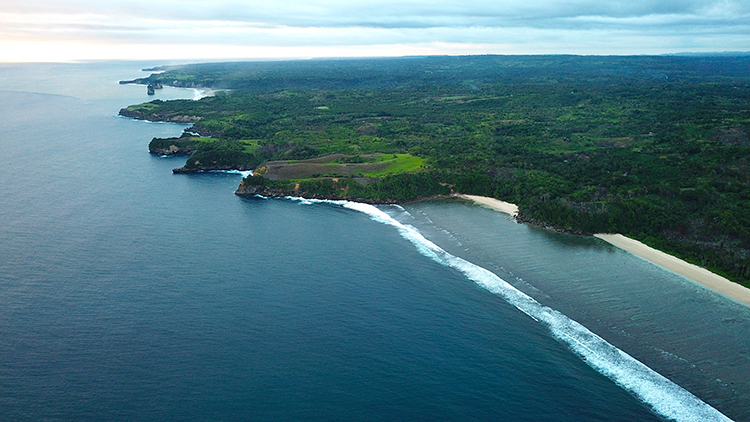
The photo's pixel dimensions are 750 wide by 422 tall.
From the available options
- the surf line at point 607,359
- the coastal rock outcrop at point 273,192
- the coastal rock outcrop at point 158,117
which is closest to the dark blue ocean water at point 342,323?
the surf line at point 607,359

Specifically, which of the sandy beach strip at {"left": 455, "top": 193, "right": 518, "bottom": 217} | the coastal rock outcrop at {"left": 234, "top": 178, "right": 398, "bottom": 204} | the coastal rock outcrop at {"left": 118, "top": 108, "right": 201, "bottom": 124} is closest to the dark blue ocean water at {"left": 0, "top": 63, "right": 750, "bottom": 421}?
the sandy beach strip at {"left": 455, "top": 193, "right": 518, "bottom": 217}

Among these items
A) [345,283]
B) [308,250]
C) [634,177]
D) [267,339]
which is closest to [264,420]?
Answer: [267,339]

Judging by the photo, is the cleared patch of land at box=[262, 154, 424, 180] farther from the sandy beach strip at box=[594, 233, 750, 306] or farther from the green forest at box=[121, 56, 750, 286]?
the sandy beach strip at box=[594, 233, 750, 306]

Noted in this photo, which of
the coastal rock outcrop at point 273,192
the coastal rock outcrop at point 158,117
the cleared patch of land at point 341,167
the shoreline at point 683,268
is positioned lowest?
the coastal rock outcrop at point 273,192

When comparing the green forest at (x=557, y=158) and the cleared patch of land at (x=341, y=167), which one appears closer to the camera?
the green forest at (x=557, y=158)

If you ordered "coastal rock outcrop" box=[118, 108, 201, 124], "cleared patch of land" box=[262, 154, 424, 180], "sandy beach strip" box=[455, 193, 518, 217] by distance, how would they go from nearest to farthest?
"sandy beach strip" box=[455, 193, 518, 217], "cleared patch of land" box=[262, 154, 424, 180], "coastal rock outcrop" box=[118, 108, 201, 124]

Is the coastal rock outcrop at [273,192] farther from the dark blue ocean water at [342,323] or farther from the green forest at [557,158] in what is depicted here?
the dark blue ocean water at [342,323]
